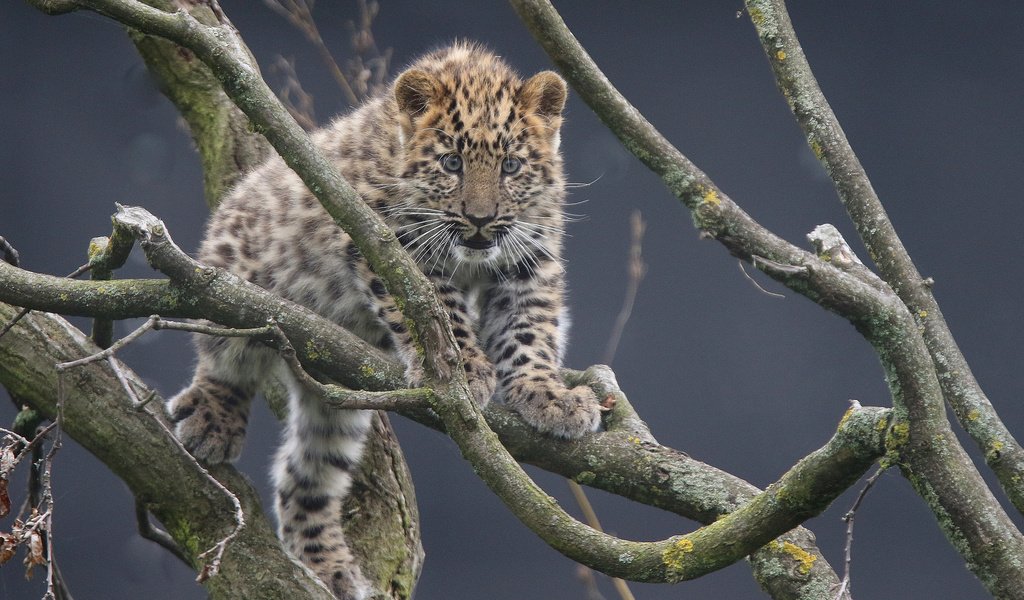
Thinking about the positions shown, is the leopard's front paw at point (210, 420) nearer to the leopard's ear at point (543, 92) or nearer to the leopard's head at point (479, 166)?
the leopard's head at point (479, 166)

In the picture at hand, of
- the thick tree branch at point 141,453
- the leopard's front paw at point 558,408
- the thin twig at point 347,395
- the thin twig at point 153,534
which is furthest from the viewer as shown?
the thin twig at point 153,534

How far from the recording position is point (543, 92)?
3486 millimetres

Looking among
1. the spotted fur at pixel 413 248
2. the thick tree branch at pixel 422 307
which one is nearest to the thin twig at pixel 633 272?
the spotted fur at pixel 413 248

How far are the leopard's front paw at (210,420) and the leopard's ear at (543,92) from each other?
1257 millimetres

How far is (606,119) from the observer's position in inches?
98.9

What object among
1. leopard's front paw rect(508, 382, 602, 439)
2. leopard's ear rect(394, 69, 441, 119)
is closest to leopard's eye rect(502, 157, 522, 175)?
leopard's ear rect(394, 69, 441, 119)

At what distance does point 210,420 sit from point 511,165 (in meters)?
1.15

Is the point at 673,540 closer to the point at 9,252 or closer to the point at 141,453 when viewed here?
the point at 141,453

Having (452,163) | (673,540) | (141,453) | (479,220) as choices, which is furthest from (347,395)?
(452,163)

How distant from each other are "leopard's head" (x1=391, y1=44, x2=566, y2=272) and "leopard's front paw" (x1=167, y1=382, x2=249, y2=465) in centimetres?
75

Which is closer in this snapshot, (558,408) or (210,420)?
(558,408)

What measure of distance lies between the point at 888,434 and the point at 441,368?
79cm

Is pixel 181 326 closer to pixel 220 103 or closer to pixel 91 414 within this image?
pixel 91 414

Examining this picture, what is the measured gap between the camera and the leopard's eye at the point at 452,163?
3330 millimetres
